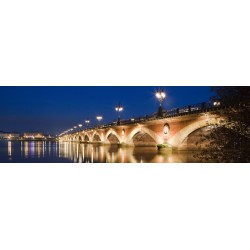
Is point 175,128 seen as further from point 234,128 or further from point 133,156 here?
point 234,128

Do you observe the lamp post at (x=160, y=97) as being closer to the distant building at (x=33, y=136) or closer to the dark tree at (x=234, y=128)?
the dark tree at (x=234, y=128)

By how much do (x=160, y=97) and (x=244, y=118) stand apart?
2660 centimetres

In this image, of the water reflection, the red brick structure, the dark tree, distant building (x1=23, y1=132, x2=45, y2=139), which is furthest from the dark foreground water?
distant building (x1=23, y1=132, x2=45, y2=139)

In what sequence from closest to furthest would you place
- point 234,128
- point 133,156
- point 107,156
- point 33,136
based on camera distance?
point 234,128 → point 133,156 → point 107,156 → point 33,136

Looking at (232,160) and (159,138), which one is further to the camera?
(159,138)

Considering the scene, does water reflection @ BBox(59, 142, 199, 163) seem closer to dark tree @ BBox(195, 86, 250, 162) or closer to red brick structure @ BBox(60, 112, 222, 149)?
red brick structure @ BBox(60, 112, 222, 149)

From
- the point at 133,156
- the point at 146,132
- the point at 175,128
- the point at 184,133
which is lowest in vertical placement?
the point at 133,156

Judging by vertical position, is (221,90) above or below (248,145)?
above

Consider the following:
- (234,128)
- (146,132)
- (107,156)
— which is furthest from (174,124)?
(234,128)


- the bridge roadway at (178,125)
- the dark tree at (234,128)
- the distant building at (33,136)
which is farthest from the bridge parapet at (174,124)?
the distant building at (33,136)

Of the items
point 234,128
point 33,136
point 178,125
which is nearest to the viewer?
point 234,128

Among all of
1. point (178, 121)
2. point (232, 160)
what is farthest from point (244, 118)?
point (178, 121)

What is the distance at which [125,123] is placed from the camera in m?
47.6

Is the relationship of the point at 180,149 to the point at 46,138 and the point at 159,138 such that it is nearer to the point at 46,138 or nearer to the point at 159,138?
the point at 159,138
